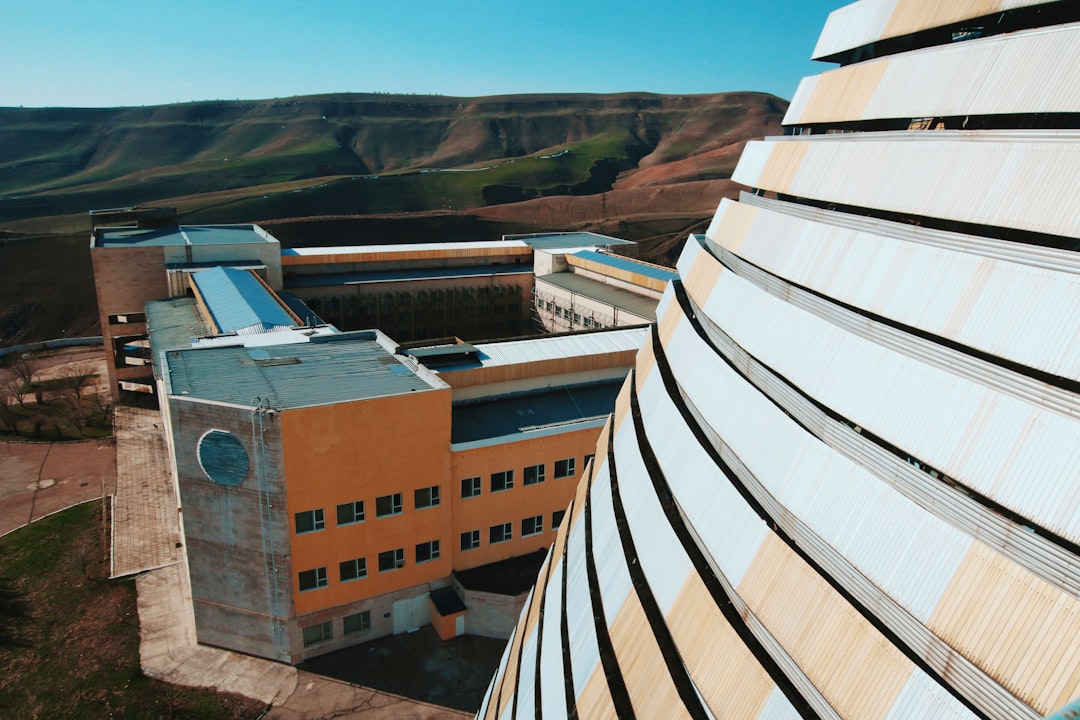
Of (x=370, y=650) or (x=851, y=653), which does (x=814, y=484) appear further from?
(x=370, y=650)

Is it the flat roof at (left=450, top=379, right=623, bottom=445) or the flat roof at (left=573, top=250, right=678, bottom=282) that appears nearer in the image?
the flat roof at (left=450, top=379, right=623, bottom=445)

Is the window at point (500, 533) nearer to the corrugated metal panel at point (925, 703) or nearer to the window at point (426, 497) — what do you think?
the window at point (426, 497)

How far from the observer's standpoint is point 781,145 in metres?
13.8

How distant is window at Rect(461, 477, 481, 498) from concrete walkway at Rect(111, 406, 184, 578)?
17065 mm

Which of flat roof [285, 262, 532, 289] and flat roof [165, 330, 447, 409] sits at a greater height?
flat roof [165, 330, 447, 409]

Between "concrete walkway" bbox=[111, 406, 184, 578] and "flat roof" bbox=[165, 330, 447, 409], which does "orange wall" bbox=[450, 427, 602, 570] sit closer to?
"flat roof" bbox=[165, 330, 447, 409]

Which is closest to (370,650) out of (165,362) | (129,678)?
(129,678)

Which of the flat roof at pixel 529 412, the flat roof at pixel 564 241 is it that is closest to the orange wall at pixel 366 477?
the flat roof at pixel 529 412

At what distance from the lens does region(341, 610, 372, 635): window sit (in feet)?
101

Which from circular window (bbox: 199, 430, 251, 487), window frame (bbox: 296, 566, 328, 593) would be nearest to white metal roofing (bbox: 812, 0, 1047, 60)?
circular window (bbox: 199, 430, 251, 487)

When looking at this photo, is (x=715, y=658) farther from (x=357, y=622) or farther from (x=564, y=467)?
(x=357, y=622)

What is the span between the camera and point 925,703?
23.4 ft

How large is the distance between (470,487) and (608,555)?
18.5 m

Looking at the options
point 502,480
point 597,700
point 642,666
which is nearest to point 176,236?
point 502,480
